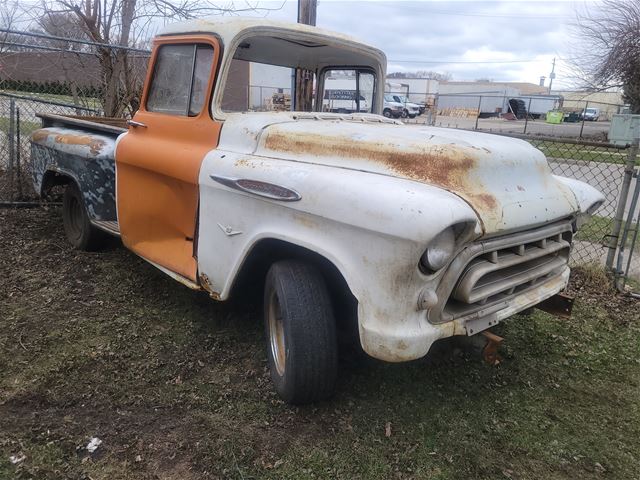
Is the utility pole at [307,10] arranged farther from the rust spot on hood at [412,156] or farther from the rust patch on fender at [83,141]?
the rust spot on hood at [412,156]

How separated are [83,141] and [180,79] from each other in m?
1.30

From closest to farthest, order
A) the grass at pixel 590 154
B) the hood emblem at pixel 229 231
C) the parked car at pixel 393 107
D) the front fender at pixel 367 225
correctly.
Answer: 1. the front fender at pixel 367 225
2. the hood emblem at pixel 229 231
3. the grass at pixel 590 154
4. the parked car at pixel 393 107

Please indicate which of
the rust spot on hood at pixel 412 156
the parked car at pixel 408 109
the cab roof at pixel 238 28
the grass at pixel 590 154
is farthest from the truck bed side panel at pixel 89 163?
the parked car at pixel 408 109

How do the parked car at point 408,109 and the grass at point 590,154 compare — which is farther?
the parked car at point 408,109

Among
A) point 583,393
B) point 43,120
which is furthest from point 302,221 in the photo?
point 43,120

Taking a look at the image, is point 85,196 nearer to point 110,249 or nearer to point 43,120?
point 110,249

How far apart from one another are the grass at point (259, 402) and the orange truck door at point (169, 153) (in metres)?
0.55

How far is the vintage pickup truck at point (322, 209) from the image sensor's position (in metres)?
2.26

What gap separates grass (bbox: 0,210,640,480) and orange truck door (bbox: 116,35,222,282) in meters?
0.55

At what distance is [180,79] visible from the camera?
356cm

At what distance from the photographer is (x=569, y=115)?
38.9 m

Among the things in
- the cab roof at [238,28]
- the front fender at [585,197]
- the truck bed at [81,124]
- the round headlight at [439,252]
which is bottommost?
the round headlight at [439,252]

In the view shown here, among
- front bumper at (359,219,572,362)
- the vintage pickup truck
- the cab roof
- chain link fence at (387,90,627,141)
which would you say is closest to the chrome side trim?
the vintage pickup truck

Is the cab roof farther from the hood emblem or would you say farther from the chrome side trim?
the hood emblem
